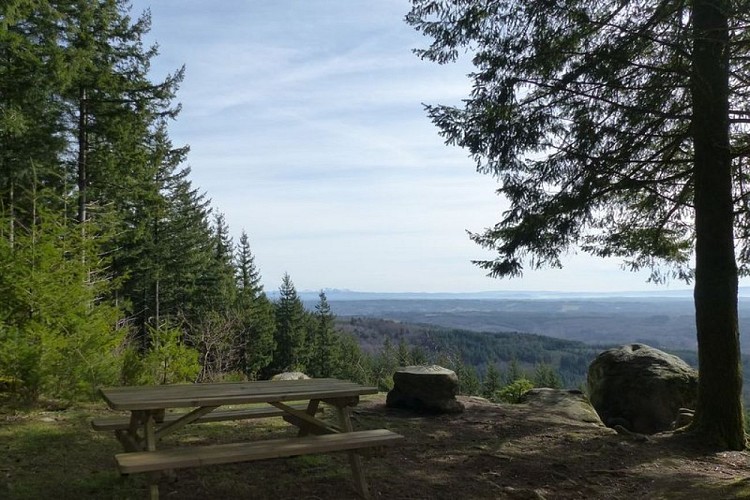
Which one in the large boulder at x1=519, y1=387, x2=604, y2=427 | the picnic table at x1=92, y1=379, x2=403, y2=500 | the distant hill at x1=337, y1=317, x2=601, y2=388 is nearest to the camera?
the picnic table at x1=92, y1=379, x2=403, y2=500

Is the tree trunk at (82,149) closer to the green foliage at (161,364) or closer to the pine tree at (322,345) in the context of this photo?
the green foliage at (161,364)

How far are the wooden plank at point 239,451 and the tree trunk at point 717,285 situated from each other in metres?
3.98

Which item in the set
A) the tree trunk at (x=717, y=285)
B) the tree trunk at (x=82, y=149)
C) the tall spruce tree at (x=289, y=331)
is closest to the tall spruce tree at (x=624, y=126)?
the tree trunk at (x=717, y=285)

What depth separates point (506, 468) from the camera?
Result: 5.05 m

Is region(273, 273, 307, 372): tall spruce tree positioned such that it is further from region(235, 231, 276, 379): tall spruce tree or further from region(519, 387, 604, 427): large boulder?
region(519, 387, 604, 427): large boulder

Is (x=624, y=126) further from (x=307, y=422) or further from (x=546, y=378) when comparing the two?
(x=546, y=378)

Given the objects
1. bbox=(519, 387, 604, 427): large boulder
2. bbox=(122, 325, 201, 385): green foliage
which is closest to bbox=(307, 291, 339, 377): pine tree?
bbox=(122, 325, 201, 385): green foliage

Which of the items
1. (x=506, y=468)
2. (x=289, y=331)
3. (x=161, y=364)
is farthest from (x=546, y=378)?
(x=506, y=468)

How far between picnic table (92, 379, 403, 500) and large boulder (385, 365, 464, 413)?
2800 millimetres

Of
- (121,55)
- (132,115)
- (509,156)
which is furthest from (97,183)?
(509,156)

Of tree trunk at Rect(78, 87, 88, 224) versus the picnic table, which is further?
tree trunk at Rect(78, 87, 88, 224)

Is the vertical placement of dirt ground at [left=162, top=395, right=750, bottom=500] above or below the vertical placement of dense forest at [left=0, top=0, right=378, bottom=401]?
below

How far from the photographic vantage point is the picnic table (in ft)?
10.9

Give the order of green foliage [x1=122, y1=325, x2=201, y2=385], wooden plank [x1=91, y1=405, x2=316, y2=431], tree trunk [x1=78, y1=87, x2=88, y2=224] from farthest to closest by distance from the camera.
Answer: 1. tree trunk [x1=78, y1=87, x2=88, y2=224]
2. green foliage [x1=122, y1=325, x2=201, y2=385]
3. wooden plank [x1=91, y1=405, x2=316, y2=431]
